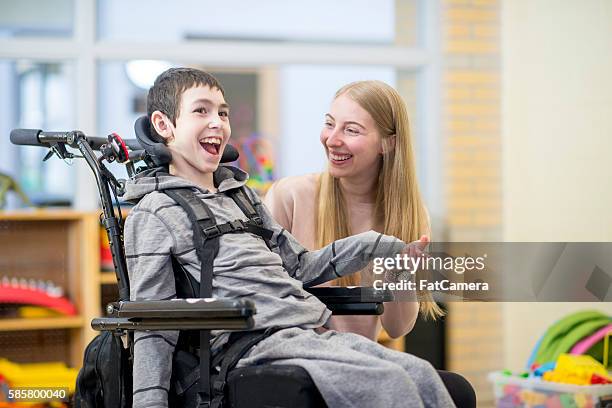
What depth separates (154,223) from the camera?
1.79 m

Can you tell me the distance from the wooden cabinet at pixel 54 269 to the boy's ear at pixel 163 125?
1.72 m

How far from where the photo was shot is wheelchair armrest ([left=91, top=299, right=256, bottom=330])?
62.8 inches

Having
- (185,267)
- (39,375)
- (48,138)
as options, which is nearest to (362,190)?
(185,267)

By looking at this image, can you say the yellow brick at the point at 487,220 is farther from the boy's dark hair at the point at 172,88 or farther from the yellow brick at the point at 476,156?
the boy's dark hair at the point at 172,88

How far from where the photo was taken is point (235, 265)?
181cm

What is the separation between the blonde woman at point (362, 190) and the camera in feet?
7.27

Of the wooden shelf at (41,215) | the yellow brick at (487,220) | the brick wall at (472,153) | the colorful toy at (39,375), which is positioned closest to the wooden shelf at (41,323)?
the colorful toy at (39,375)

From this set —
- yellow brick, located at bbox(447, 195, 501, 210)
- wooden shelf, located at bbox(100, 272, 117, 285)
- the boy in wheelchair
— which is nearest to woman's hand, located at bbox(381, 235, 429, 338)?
the boy in wheelchair

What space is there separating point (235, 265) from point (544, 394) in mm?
1231

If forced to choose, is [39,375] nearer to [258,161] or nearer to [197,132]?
[258,161]

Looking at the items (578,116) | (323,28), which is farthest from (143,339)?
(323,28)

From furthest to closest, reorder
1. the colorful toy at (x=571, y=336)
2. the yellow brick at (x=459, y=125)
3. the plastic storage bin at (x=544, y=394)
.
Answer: the yellow brick at (x=459, y=125)
the colorful toy at (x=571, y=336)
the plastic storage bin at (x=544, y=394)

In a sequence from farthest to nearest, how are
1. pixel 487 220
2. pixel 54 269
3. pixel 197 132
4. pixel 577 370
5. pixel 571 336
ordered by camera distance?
1. pixel 54 269
2. pixel 487 220
3. pixel 571 336
4. pixel 577 370
5. pixel 197 132

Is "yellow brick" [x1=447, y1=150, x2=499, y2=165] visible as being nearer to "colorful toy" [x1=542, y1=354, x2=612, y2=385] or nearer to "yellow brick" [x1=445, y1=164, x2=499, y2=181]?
"yellow brick" [x1=445, y1=164, x2=499, y2=181]
